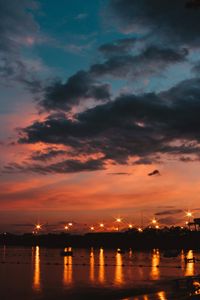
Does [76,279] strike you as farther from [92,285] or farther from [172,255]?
[172,255]

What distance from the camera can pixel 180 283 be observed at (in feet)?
189

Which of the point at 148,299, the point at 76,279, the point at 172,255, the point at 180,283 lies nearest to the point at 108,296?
the point at 180,283

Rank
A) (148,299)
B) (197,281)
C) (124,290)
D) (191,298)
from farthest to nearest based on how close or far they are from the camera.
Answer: (124,290), (197,281), (148,299), (191,298)

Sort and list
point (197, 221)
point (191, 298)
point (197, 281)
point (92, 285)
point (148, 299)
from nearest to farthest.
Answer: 1. point (191, 298)
2. point (148, 299)
3. point (197, 281)
4. point (92, 285)
5. point (197, 221)

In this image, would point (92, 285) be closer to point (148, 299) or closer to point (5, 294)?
point (5, 294)

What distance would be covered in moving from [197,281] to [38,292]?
78.2 ft

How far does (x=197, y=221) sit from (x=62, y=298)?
88.0 meters

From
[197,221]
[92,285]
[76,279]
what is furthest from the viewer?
[197,221]

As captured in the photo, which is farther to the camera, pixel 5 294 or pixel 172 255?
pixel 172 255

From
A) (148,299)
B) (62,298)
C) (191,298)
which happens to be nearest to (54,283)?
(62,298)

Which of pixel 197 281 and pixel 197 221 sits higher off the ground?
pixel 197 221

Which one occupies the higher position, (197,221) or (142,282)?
(197,221)

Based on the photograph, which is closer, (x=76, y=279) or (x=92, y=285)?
(x=92, y=285)

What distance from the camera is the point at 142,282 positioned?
2876 inches
